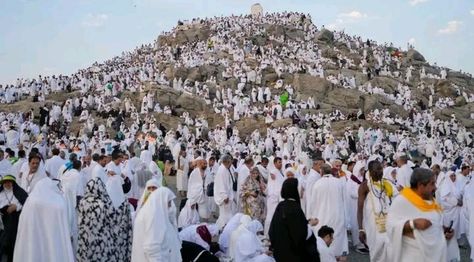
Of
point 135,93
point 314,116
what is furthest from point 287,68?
point 135,93

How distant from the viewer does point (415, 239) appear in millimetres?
4391

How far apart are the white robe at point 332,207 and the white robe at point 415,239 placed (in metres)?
3.27

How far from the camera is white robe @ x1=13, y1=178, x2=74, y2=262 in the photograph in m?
5.38

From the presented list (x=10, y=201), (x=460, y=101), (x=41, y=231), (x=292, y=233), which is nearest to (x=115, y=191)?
(x=10, y=201)

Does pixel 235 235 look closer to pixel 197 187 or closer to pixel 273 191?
pixel 273 191

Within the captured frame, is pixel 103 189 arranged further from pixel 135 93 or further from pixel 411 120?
pixel 411 120

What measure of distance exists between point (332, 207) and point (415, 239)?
11.3 ft

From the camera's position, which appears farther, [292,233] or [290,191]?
[290,191]

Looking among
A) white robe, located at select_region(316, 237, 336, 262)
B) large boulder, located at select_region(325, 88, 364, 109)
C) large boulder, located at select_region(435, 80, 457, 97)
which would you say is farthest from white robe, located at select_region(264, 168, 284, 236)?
large boulder, located at select_region(435, 80, 457, 97)

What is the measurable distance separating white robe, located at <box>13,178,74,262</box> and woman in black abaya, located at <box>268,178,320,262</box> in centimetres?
208

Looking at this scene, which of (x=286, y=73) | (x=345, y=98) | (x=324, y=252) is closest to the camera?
(x=324, y=252)

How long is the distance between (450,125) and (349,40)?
25.6 m

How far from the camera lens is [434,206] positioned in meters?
4.44

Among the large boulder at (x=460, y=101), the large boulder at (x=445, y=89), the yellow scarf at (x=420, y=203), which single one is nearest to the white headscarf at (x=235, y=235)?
the yellow scarf at (x=420, y=203)
